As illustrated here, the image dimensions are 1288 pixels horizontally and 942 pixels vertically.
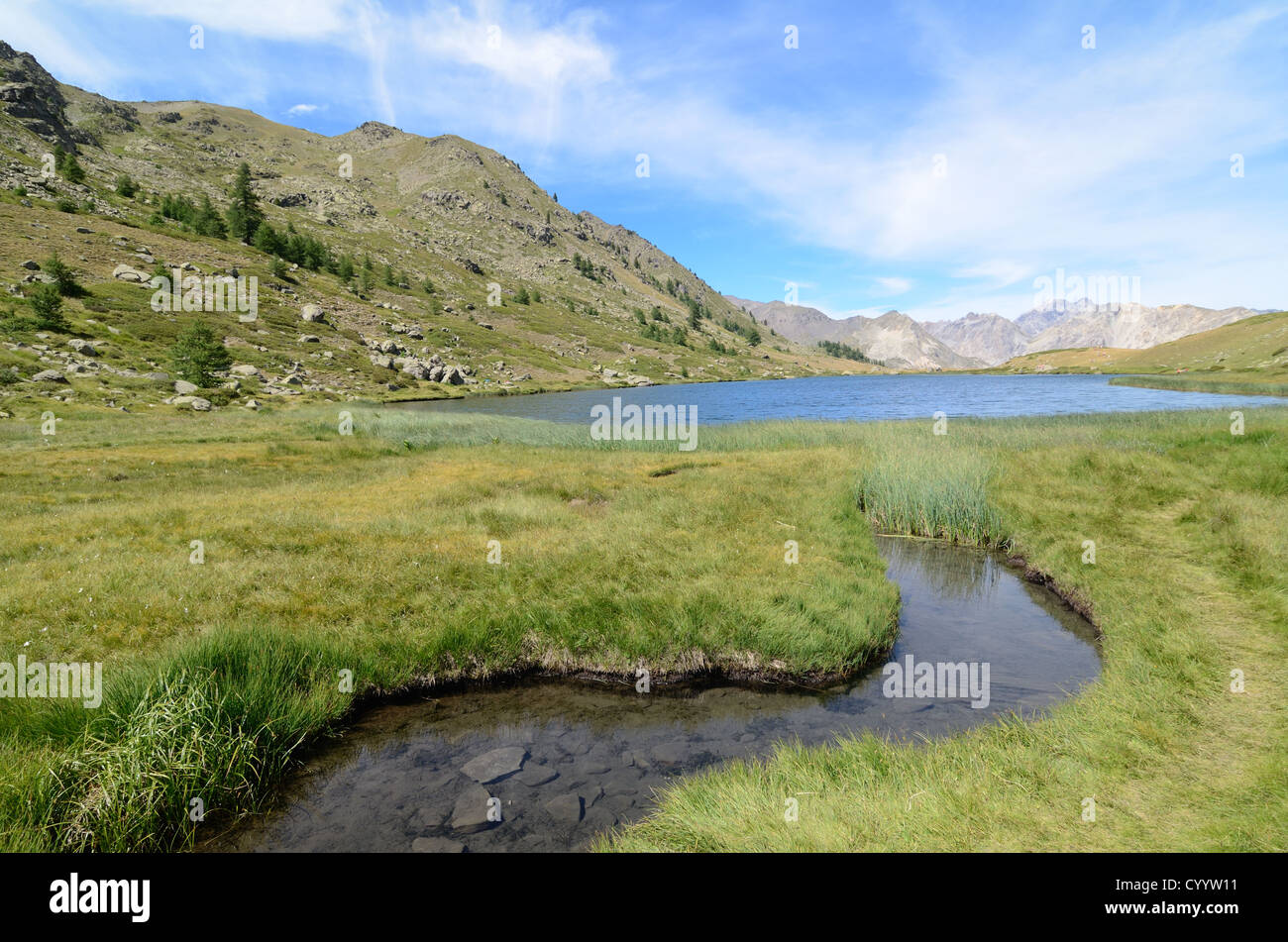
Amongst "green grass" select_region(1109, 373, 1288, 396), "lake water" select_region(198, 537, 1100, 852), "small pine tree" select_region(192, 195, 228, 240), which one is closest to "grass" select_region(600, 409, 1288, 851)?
"lake water" select_region(198, 537, 1100, 852)

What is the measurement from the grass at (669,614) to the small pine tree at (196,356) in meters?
49.1

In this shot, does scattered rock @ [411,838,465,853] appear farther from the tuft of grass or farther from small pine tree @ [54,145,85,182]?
small pine tree @ [54,145,85,182]

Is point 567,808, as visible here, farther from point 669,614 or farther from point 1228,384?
point 1228,384

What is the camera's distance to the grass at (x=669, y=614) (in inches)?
282

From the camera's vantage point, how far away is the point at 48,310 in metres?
72.3

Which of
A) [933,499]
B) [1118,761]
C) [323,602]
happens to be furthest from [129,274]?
[1118,761]

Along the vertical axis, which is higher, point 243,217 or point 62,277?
point 243,217

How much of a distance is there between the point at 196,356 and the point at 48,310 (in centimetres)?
2129

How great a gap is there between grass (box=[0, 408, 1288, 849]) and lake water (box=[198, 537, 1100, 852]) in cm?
78

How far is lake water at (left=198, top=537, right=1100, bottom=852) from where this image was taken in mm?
8172
